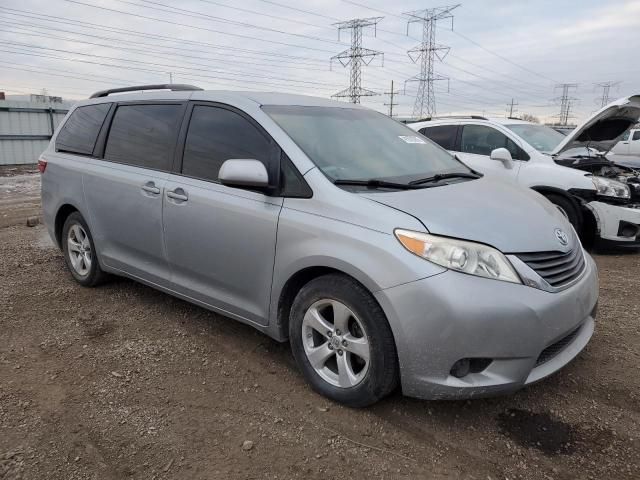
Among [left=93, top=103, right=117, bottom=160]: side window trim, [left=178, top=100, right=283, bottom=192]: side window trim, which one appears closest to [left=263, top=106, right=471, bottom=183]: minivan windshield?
[left=178, top=100, right=283, bottom=192]: side window trim

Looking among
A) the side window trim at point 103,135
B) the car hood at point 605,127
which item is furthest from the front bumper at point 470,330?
the car hood at point 605,127

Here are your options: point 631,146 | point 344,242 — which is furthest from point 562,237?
point 631,146

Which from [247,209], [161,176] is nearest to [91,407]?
[247,209]

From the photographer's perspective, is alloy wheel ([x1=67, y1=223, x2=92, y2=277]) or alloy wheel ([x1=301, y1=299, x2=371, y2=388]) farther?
alloy wheel ([x1=67, y1=223, x2=92, y2=277])

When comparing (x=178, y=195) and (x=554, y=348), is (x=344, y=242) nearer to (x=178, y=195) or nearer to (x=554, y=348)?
(x=554, y=348)

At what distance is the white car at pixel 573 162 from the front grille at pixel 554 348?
3.48 metres

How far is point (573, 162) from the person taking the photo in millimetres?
6422

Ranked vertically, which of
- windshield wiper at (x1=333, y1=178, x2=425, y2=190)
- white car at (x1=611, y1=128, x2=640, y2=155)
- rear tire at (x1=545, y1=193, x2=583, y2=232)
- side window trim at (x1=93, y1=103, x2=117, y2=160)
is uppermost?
white car at (x1=611, y1=128, x2=640, y2=155)

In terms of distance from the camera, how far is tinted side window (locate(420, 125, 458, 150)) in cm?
731

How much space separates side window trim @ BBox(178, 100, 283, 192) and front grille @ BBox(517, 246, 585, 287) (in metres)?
1.45

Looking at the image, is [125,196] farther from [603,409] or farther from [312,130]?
[603,409]

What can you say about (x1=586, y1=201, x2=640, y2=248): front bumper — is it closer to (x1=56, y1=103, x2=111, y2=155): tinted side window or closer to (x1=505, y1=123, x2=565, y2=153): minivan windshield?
(x1=505, y1=123, x2=565, y2=153): minivan windshield

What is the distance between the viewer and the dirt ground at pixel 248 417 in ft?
7.80

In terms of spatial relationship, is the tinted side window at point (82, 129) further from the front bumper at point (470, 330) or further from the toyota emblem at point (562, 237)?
the toyota emblem at point (562, 237)
